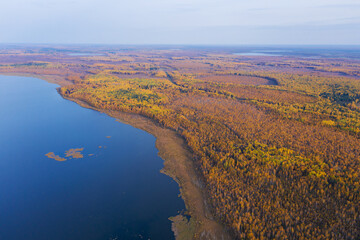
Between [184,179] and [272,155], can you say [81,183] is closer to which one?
[184,179]

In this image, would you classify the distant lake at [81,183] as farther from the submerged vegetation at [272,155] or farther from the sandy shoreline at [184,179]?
the submerged vegetation at [272,155]

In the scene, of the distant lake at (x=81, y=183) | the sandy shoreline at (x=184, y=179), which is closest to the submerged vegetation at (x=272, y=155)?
the sandy shoreline at (x=184, y=179)

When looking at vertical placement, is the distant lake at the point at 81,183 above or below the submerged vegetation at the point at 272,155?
below

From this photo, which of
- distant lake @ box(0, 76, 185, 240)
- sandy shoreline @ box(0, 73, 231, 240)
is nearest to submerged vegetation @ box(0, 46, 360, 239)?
sandy shoreline @ box(0, 73, 231, 240)

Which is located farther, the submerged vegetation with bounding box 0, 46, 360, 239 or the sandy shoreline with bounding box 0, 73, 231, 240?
the submerged vegetation with bounding box 0, 46, 360, 239

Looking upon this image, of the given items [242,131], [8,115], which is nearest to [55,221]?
[242,131]

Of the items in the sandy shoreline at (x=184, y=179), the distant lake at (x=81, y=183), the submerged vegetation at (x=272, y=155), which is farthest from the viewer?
the distant lake at (x=81, y=183)

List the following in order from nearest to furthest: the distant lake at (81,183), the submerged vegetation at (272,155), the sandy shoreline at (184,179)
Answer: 1. the sandy shoreline at (184,179)
2. the submerged vegetation at (272,155)
3. the distant lake at (81,183)

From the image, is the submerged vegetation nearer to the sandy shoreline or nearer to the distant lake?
the sandy shoreline
